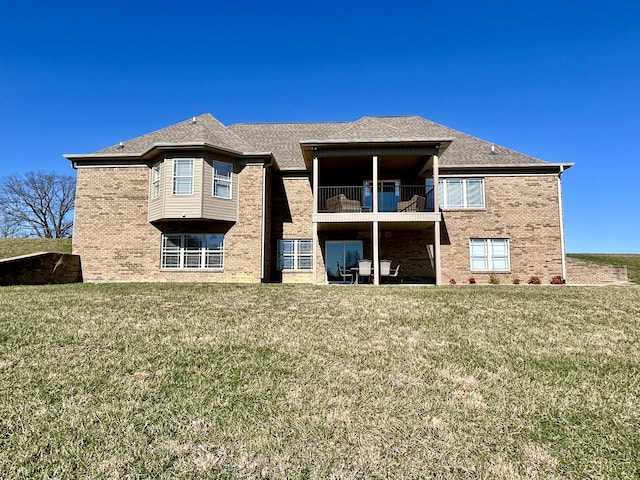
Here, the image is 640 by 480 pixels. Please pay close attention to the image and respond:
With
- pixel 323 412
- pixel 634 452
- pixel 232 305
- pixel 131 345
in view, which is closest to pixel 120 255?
pixel 232 305

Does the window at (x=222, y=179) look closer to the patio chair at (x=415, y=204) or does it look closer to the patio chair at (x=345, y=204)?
the patio chair at (x=345, y=204)

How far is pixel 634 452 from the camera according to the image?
9.46ft

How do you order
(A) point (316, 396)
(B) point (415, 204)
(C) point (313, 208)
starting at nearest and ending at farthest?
(A) point (316, 396) → (C) point (313, 208) → (B) point (415, 204)

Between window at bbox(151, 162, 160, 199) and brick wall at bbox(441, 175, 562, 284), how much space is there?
12.7m

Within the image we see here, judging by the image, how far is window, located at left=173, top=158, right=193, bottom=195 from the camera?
15.4 metres

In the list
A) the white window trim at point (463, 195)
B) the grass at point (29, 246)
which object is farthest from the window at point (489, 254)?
the grass at point (29, 246)

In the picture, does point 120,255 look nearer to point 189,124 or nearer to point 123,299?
point 189,124

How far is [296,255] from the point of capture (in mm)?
17609

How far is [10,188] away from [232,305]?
47423mm

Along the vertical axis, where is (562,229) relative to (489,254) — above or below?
above

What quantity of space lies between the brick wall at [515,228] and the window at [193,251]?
1002 cm

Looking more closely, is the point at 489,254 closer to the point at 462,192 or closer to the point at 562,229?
the point at 462,192

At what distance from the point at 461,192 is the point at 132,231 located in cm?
1479

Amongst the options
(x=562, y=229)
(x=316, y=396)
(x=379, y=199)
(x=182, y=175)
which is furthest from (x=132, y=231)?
(x=562, y=229)
